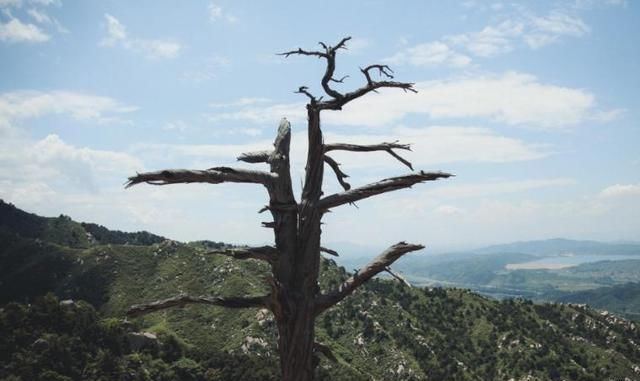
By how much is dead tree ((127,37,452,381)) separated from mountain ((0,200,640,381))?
186ft

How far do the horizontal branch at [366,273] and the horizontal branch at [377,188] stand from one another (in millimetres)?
775

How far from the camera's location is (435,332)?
116688 millimetres

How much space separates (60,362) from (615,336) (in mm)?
127401

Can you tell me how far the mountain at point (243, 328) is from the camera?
64875 millimetres

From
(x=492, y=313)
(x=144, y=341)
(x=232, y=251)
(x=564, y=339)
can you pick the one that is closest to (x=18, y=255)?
(x=144, y=341)

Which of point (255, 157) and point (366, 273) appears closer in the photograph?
point (366, 273)

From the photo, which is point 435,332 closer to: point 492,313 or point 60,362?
point 492,313

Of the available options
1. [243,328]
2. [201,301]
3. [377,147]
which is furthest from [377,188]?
[243,328]

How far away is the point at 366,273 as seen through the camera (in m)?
6.44

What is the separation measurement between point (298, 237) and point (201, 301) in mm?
1475

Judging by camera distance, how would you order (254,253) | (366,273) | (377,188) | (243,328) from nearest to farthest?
(254,253) < (366,273) < (377,188) < (243,328)

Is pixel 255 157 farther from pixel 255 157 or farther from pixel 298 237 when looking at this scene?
pixel 298 237

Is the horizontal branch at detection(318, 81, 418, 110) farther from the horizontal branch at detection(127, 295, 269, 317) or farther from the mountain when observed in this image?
the mountain

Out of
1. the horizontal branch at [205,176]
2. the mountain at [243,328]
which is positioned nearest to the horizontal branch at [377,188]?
the horizontal branch at [205,176]
